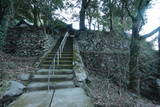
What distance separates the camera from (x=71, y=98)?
2990mm

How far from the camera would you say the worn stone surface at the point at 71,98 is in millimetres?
2709

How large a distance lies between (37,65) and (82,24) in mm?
7311

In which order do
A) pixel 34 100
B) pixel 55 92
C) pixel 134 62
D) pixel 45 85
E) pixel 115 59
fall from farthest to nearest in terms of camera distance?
Result: pixel 115 59 → pixel 134 62 → pixel 45 85 → pixel 55 92 → pixel 34 100

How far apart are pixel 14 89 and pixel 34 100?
2.80 ft

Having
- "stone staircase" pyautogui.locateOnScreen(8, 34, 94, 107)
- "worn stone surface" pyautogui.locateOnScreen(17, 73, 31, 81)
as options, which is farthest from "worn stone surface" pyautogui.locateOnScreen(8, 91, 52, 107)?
"worn stone surface" pyautogui.locateOnScreen(17, 73, 31, 81)

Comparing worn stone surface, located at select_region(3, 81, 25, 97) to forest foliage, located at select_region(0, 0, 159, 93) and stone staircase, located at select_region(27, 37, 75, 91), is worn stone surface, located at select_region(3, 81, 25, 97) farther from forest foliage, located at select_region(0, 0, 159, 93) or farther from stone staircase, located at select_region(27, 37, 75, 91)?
forest foliage, located at select_region(0, 0, 159, 93)

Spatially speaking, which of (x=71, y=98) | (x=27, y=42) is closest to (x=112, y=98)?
(x=71, y=98)

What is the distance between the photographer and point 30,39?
862 centimetres

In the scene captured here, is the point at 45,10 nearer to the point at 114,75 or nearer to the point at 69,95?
the point at 114,75

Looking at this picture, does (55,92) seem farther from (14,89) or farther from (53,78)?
(14,89)

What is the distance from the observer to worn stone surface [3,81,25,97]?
3.20 meters

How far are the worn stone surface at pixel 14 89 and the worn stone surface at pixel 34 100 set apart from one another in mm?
231

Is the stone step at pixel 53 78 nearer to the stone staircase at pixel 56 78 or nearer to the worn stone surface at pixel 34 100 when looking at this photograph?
the stone staircase at pixel 56 78

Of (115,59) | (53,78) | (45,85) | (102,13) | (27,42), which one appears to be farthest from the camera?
(102,13)
